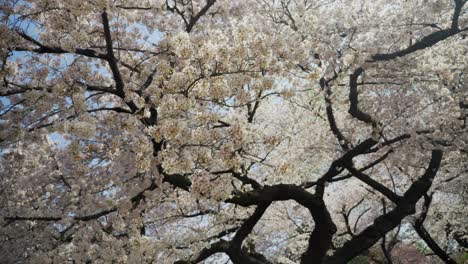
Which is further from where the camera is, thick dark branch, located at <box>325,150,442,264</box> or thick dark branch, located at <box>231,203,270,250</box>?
thick dark branch, located at <box>325,150,442,264</box>

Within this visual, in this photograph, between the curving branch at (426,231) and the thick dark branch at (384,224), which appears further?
the curving branch at (426,231)

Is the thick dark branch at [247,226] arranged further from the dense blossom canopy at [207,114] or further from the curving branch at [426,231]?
Answer: the curving branch at [426,231]

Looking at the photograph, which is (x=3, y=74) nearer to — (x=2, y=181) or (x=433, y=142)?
(x=2, y=181)

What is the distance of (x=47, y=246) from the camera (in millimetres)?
10562

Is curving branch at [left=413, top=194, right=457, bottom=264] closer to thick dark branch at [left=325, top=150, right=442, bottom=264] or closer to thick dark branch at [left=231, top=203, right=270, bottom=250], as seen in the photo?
thick dark branch at [left=325, top=150, right=442, bottom=264]

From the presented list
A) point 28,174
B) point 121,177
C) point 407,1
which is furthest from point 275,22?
point 28,174

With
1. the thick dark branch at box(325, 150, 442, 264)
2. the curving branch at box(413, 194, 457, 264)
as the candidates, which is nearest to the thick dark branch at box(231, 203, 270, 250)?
the thick dark branch at box(325, 150, 442, 264)

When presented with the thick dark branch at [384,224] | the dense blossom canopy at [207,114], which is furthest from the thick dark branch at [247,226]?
the thick dark branch at [384,224]

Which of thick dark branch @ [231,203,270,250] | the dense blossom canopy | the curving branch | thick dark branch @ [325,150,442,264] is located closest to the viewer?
the dense blossom canopy

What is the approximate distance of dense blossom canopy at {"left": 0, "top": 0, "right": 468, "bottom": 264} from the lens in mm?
6633

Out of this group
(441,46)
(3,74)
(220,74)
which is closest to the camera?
(220,74)

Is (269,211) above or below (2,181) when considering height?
above

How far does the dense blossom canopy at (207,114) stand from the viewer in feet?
21.8

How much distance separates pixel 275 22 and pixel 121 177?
521 cm
